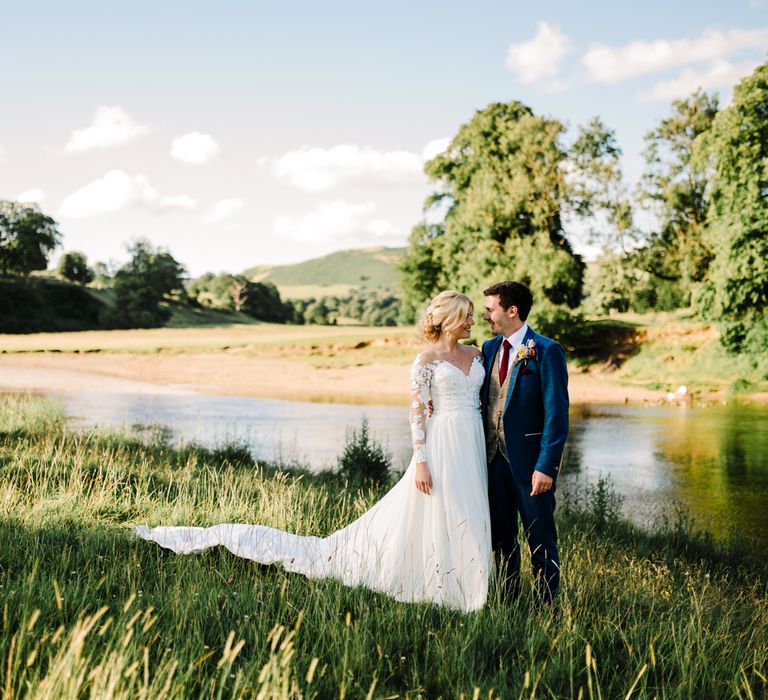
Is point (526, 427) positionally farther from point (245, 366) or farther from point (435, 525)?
point (245, 366)

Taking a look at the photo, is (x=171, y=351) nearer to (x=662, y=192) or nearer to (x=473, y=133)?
(x=473, y=133)

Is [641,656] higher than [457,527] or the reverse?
the reverse

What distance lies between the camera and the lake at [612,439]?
1273 cm

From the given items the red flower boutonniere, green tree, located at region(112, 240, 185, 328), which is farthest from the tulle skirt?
green tree, located at region(112, 240, 185, 328)

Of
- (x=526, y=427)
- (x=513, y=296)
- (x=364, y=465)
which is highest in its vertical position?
(x=513, y=296)

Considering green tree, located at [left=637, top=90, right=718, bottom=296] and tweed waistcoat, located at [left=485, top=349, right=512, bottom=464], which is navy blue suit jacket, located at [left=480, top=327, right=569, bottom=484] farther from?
green tree, located at [left=637, top=90, right=718, bottom=296]

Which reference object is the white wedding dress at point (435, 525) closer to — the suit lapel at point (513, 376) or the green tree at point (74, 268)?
the suit lapel at point (513, 376)

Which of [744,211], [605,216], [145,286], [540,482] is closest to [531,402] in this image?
[540,482]

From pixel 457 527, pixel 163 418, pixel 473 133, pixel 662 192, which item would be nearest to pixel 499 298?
pixel 457 527

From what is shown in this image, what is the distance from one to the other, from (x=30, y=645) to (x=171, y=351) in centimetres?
4008

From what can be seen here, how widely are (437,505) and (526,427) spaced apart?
899mm

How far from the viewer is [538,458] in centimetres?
541

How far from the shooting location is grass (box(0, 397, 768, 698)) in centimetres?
337

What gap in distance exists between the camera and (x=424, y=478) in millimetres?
5609
